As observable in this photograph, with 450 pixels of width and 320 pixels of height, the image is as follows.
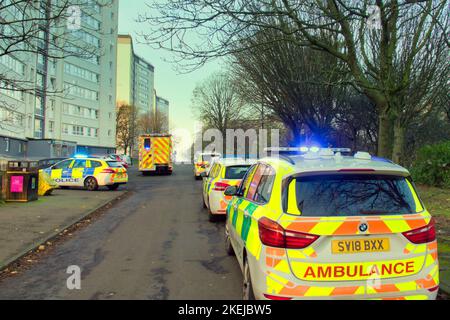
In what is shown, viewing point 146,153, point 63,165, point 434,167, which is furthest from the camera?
point 146,153

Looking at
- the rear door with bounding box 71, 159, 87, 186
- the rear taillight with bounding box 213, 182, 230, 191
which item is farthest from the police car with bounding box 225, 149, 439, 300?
the rear door with bounding box 71, 159, 87, 186

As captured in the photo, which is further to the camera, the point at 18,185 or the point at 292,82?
the point at 292,82

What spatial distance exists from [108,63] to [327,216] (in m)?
75.7

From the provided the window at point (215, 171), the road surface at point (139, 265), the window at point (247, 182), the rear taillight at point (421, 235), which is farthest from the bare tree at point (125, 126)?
the rear taillight at point (421, 235)

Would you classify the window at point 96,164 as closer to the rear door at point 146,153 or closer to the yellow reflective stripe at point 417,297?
the rear door at point 146,153

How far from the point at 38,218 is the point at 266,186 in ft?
27.6

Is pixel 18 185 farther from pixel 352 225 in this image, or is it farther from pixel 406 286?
pixel 406 286

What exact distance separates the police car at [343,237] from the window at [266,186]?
7.6 inches

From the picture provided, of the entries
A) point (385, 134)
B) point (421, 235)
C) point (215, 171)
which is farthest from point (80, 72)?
point (421, 235)

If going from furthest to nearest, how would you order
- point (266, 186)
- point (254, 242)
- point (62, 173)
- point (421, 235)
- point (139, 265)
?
point (62, 173) → point (139, 265) → point (266, 186) → point (254, 242) → point (421, 235)

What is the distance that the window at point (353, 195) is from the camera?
12.6ft

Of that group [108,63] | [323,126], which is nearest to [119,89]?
[108,63]

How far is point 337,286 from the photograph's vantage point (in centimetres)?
365
